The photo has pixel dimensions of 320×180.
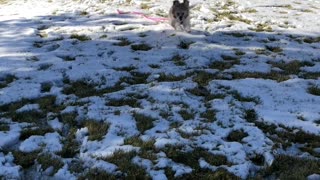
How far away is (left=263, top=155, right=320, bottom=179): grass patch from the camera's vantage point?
643 cm

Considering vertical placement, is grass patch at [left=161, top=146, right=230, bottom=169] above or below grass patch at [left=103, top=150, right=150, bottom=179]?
below

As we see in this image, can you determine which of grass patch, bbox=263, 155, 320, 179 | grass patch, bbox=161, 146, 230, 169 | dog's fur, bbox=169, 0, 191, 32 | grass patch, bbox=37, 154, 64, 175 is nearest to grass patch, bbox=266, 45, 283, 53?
dog's fur, bbox=169, 0, 191, 32

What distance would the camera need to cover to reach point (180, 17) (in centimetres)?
1359

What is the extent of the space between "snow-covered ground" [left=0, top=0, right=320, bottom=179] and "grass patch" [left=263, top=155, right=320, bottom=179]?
0.56 feet

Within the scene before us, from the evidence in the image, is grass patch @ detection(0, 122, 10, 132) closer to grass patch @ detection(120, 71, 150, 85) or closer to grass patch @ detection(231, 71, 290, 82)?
grass patch @ detection(120, 71, 150, 85)

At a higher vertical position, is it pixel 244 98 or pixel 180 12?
pixel 180 12

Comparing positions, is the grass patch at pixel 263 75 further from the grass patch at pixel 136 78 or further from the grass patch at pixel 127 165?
the grass patch at pixel 127 165

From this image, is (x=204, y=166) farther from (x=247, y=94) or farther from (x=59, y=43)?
(x=59, y=43)

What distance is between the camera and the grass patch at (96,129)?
7.33m

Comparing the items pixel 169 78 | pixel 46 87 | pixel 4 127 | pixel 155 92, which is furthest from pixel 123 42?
pixel 4 127

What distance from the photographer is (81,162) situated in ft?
21.9

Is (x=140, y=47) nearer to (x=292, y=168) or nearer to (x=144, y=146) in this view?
(x=144, y=146)

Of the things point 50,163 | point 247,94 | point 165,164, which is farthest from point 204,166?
point 247,94

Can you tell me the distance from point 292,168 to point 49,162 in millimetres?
3622
